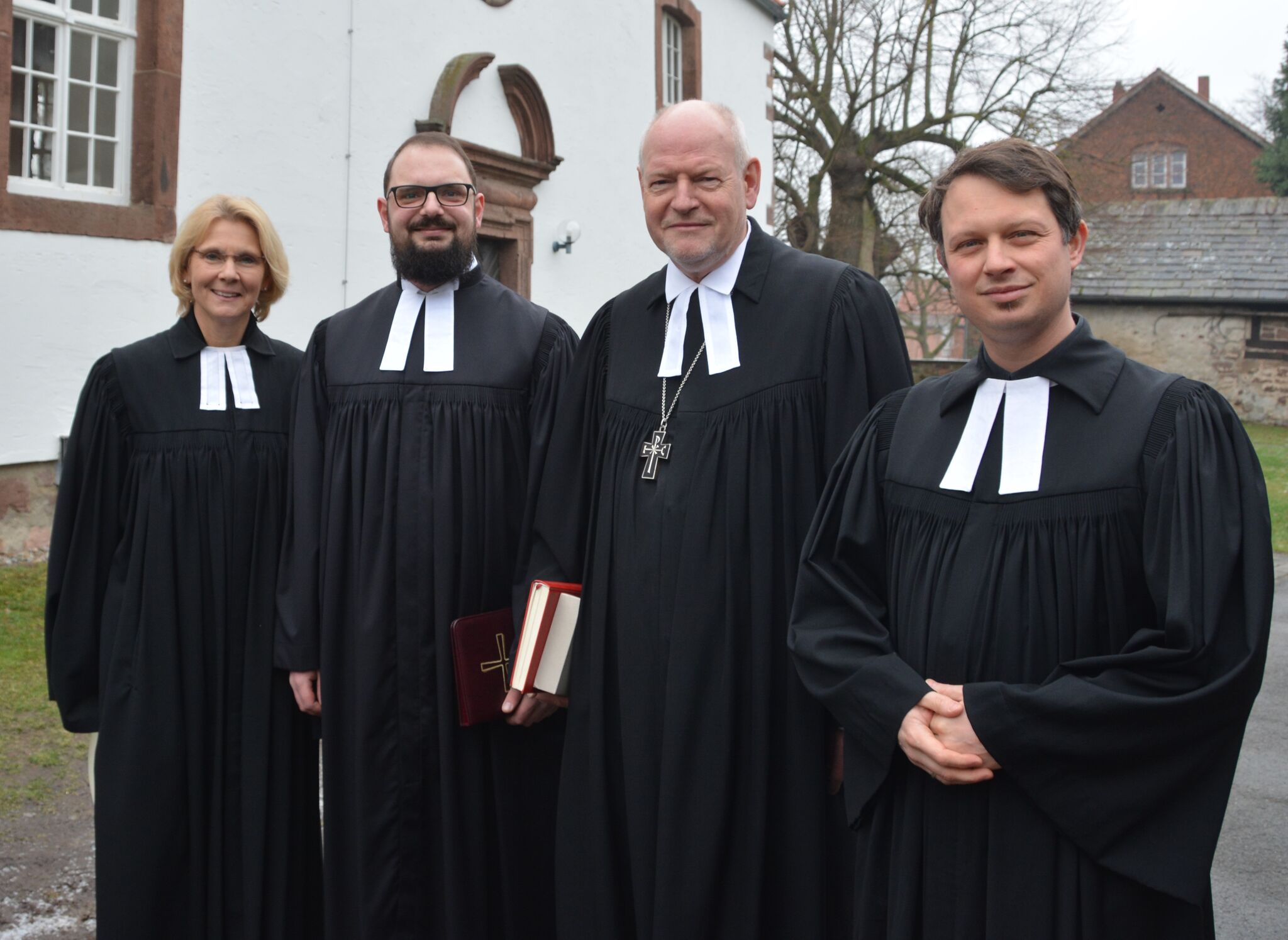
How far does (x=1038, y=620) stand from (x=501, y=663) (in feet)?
5.25

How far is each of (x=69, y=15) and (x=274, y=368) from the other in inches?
256

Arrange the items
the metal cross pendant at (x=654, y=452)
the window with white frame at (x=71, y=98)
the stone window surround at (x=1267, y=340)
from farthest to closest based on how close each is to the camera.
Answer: the stone window surround at (x=1267, y=340) → the window with white frame at (x=71, y=98) → the metal cross pendant at (x=654, y=452)

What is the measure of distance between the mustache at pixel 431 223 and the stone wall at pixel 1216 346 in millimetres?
23139

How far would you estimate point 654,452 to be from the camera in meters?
2.96

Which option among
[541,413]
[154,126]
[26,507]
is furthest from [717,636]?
[154,126]

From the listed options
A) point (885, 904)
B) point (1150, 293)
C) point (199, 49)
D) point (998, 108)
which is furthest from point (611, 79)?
point (1150, 293)

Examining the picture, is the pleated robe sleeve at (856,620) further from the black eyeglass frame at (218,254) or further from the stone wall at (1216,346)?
the stone wall at (1216,346)

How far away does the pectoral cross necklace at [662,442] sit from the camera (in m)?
→ 2.94

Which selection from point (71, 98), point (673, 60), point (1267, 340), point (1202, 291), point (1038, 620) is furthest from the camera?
point (1202, 291)

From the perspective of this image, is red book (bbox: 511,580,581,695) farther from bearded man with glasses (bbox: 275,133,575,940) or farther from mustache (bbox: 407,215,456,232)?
mustache (bbox: 407,215,456,232)

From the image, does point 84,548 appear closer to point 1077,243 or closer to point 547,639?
point 547,639

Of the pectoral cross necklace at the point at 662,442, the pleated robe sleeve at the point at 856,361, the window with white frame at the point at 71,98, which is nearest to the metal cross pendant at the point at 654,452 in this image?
the pectoral cross necklace at the point at 662,442

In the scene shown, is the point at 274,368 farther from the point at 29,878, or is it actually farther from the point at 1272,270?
the point at 1272,270

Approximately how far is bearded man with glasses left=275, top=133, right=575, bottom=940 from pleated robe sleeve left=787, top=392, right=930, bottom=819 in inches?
40.8
